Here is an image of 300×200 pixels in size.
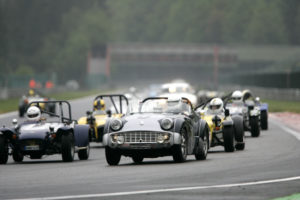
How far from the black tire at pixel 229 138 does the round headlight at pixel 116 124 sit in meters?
3.32

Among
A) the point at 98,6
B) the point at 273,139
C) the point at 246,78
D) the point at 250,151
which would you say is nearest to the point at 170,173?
the point at 250,151

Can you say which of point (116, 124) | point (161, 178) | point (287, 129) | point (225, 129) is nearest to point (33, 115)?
point (116, 124)

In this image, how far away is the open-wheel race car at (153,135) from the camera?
14.9 meters

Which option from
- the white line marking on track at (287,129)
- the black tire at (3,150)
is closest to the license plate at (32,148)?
the black tire at (3,150)

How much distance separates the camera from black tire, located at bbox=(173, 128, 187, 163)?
49.3ft

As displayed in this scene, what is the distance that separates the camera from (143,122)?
49.8 feet

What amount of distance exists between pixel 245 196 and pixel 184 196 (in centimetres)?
69

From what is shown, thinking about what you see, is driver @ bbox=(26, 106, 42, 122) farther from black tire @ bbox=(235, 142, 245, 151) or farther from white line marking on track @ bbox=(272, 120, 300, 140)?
white line marking on track @ bbox=(272, 120, 300, 140)

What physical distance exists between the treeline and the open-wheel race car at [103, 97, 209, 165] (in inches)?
5057

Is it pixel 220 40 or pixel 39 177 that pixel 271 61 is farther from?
pixel 39 177

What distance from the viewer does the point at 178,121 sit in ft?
49.9

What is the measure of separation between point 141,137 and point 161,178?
245cm

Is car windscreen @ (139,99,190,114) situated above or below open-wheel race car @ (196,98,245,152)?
above

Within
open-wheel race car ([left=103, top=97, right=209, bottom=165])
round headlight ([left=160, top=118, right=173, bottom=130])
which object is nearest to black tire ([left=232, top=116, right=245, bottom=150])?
open-wheel race car ([left=103, top=97, right=209, bottom=165])
